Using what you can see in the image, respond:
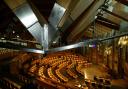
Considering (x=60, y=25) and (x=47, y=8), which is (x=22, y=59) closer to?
(x=47, y=8)

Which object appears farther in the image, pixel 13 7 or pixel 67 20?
pixel 67 20

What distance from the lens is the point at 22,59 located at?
20547 millimetres

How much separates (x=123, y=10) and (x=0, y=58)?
11.0m

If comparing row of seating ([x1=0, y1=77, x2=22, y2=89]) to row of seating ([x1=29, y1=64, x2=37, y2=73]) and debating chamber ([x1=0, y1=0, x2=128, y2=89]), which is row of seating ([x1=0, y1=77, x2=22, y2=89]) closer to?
debating chamber ([x1=0, y1=0, x2=128, y2=89])

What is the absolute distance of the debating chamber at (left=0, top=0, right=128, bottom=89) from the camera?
8266 mm

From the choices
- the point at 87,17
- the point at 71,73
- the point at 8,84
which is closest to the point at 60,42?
the point at 87,17

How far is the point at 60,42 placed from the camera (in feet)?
33.0

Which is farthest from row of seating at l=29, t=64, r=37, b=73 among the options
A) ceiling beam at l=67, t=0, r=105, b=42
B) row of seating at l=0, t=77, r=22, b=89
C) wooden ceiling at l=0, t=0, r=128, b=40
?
ceiling beam at l=67, t=0, r=105, b=42

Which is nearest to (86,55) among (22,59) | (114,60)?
(114,60)

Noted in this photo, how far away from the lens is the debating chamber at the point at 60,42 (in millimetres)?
8266

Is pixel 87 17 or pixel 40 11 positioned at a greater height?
pixel 40 11

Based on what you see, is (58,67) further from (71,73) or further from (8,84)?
(8,84)

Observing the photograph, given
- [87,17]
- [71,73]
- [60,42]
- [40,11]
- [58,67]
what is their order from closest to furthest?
[60,42]
[87,17]
[40,11]
[71,73]
[58,67]

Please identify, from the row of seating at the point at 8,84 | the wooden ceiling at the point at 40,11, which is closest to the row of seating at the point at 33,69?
the wooden ceiling at the point at 40,11
